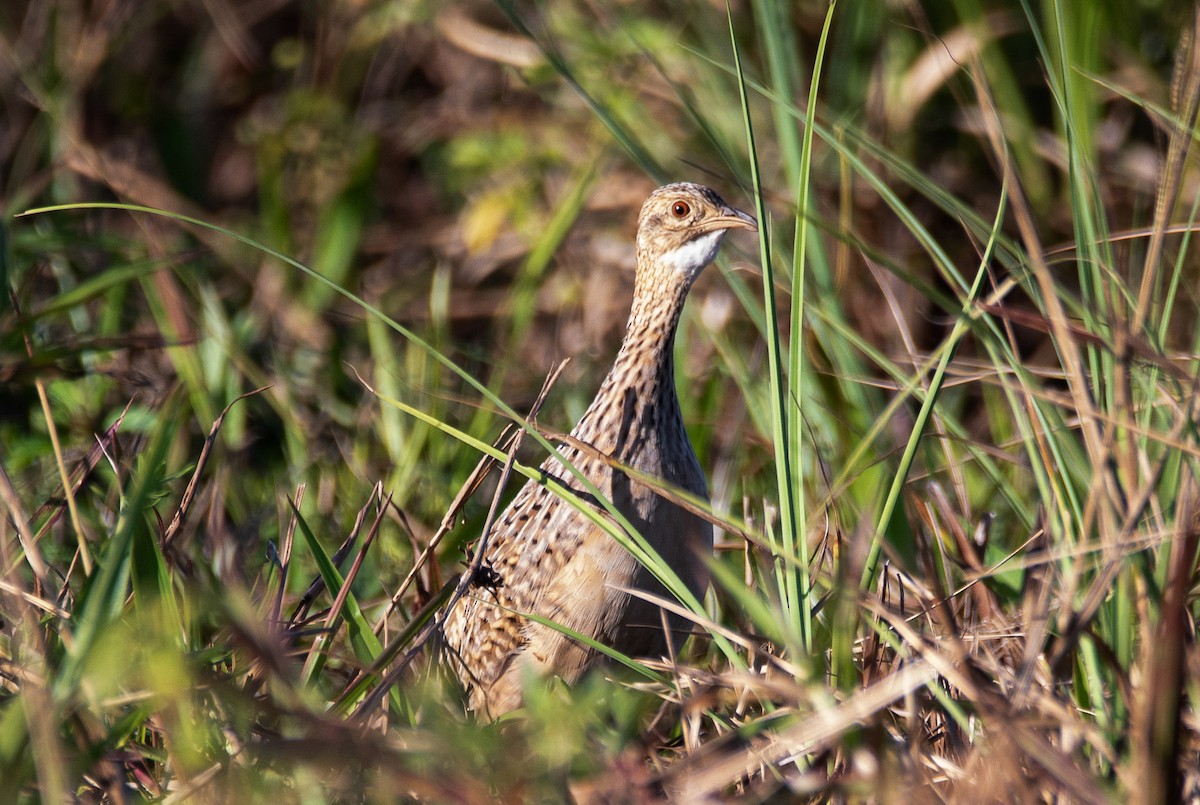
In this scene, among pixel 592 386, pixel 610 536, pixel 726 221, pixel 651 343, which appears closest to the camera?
pixel 610 536

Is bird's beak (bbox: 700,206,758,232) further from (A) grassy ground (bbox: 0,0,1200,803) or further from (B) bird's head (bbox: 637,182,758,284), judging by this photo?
(A) grassy ground (bbox: 0,0,1200,803)

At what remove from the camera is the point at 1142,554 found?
7.29 feet

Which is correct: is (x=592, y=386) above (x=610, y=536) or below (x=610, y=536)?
below

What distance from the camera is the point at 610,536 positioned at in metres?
2.92

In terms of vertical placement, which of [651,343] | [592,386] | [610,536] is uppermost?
[651,343]

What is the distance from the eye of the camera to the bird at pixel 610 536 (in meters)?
3.00

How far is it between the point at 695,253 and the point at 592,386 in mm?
1631

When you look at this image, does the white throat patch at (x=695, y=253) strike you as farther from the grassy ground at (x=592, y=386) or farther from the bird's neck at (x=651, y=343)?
the grassy ground at (x=592, y=386)

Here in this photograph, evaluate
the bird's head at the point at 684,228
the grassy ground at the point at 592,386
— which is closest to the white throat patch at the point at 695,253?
the bird's head at the point at 684,228

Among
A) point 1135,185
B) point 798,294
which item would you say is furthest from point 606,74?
point 798,294

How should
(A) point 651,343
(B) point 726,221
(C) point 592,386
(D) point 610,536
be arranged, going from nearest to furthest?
(D) point 610,536, (A) point 651,343, (B) point 726,221, (C) point 592,386

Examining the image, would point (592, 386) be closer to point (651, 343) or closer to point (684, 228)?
point (684, 228)

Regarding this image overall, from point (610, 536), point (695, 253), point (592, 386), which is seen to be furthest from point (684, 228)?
point (592, 386)

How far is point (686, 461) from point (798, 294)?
2.57ft
